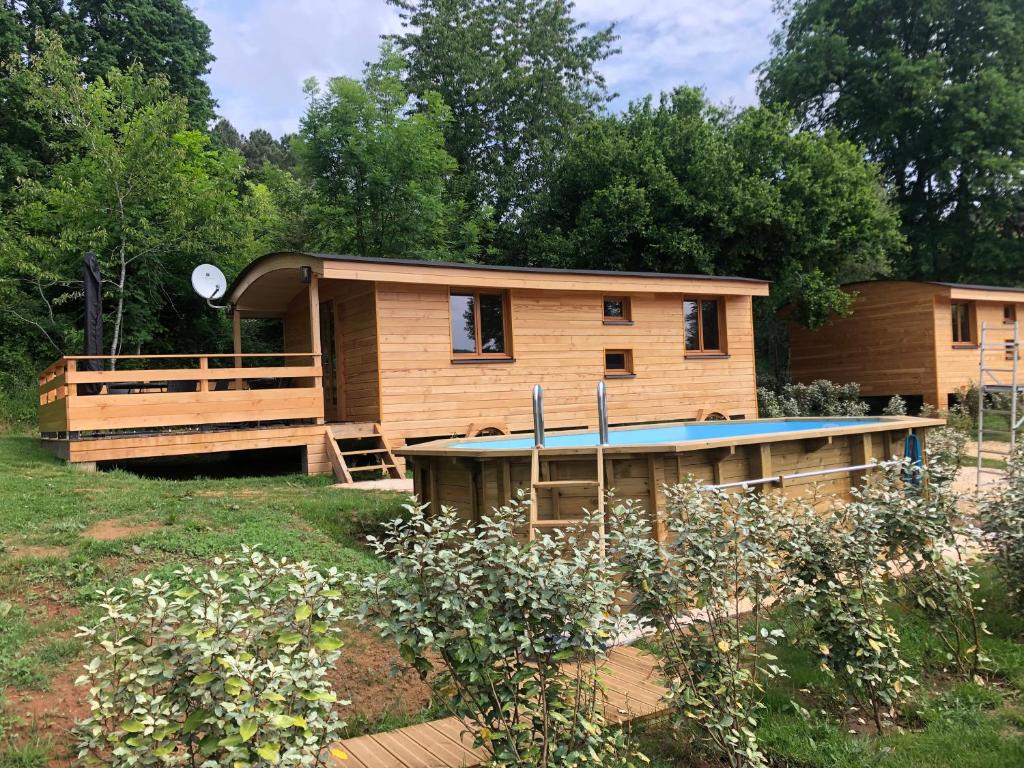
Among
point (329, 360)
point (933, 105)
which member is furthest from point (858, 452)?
point (933, 105)

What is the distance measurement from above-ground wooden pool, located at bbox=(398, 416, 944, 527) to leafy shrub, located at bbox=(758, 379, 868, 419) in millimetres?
10514

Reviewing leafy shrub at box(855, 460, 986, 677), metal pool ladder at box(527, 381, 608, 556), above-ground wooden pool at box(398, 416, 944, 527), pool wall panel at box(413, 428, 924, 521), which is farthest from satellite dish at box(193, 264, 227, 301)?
leafy shrub at box(855, 460, 986, 677)

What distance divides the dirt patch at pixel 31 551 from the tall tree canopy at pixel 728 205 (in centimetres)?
1785

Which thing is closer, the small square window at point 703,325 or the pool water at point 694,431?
the pool water at point 694,431

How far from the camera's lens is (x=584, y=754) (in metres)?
2.70

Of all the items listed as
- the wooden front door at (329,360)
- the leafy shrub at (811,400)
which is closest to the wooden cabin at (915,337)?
the leafy shrub at (811,400)

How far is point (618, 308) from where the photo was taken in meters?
14.4

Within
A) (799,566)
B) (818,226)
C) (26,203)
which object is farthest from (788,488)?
(26,203)

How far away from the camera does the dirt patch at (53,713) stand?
10.2 ft

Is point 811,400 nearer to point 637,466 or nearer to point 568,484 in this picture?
point 637,466

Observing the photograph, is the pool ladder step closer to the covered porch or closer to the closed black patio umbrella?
the covered porch

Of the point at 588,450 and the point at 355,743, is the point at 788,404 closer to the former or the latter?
the point at 588,450

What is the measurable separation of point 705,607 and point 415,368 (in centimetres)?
883

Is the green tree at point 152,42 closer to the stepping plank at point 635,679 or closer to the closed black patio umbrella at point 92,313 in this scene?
the closed black patio umbrella at point 92,313
